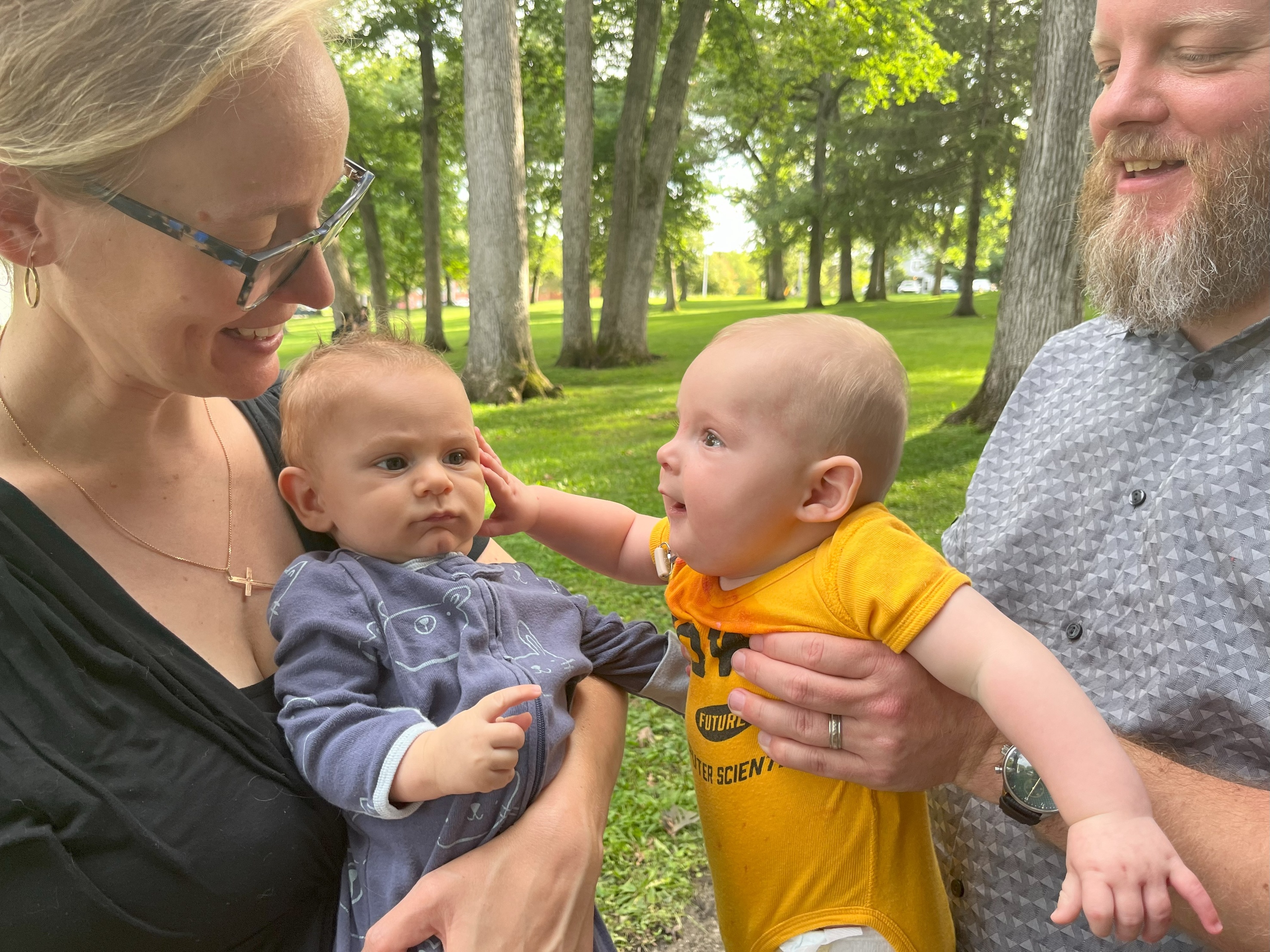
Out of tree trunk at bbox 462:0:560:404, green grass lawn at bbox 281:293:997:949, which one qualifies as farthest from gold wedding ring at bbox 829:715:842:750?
tree trunk at bbox 462:0:560:404

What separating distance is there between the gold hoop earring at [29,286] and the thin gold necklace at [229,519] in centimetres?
15

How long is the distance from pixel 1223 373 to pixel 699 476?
3.50 feet

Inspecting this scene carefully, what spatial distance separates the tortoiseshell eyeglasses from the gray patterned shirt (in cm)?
154

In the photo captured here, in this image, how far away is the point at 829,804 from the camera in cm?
167

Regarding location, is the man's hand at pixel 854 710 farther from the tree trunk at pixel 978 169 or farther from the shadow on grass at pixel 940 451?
the tree trunk at pixel 978 169

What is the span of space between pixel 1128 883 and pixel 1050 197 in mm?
7524

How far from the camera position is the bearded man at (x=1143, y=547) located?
1575 mm

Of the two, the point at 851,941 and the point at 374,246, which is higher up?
the point at 374,246

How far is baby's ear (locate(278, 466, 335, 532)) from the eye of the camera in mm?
1777

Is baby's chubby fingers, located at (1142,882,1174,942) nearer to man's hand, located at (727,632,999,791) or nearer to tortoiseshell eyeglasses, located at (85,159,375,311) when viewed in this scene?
man's hand, located at (727,632,999,791)

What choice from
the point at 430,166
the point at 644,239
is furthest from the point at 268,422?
the point at 430,166

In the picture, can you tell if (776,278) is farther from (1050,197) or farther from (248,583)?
(248,583)

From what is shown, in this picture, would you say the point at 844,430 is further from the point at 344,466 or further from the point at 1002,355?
the point at 1002,355

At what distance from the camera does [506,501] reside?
218 cm
